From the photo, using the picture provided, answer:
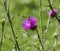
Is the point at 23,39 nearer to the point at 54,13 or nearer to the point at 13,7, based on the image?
the point at 13,7

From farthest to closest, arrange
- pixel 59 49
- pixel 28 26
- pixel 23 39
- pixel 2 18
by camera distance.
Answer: pixel 23 39, pixel 59 49, pixel 28 26, pixel 2 18

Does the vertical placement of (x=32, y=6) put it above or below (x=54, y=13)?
below

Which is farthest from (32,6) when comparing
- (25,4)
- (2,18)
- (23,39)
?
(2,18)

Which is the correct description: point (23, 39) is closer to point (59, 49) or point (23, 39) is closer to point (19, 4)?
point (59, 49)

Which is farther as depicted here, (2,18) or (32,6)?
(32,6)

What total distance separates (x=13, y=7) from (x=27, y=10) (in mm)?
269

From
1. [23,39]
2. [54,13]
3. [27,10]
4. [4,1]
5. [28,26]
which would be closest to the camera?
[4,1]

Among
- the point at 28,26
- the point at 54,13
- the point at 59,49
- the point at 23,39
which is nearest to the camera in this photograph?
the point at 28,26

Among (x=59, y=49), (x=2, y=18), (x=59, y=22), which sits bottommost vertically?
(x=59, y=49)

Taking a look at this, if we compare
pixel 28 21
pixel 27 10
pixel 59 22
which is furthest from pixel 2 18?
pixel 27 10

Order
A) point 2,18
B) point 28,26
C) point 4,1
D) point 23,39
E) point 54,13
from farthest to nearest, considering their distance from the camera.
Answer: point 23,39, point 54,13, point 28,26, point 2,18, point 4,1

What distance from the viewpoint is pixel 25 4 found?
5.38 meters

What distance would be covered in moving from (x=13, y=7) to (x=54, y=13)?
3075mm

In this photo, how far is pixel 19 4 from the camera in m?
5.46
